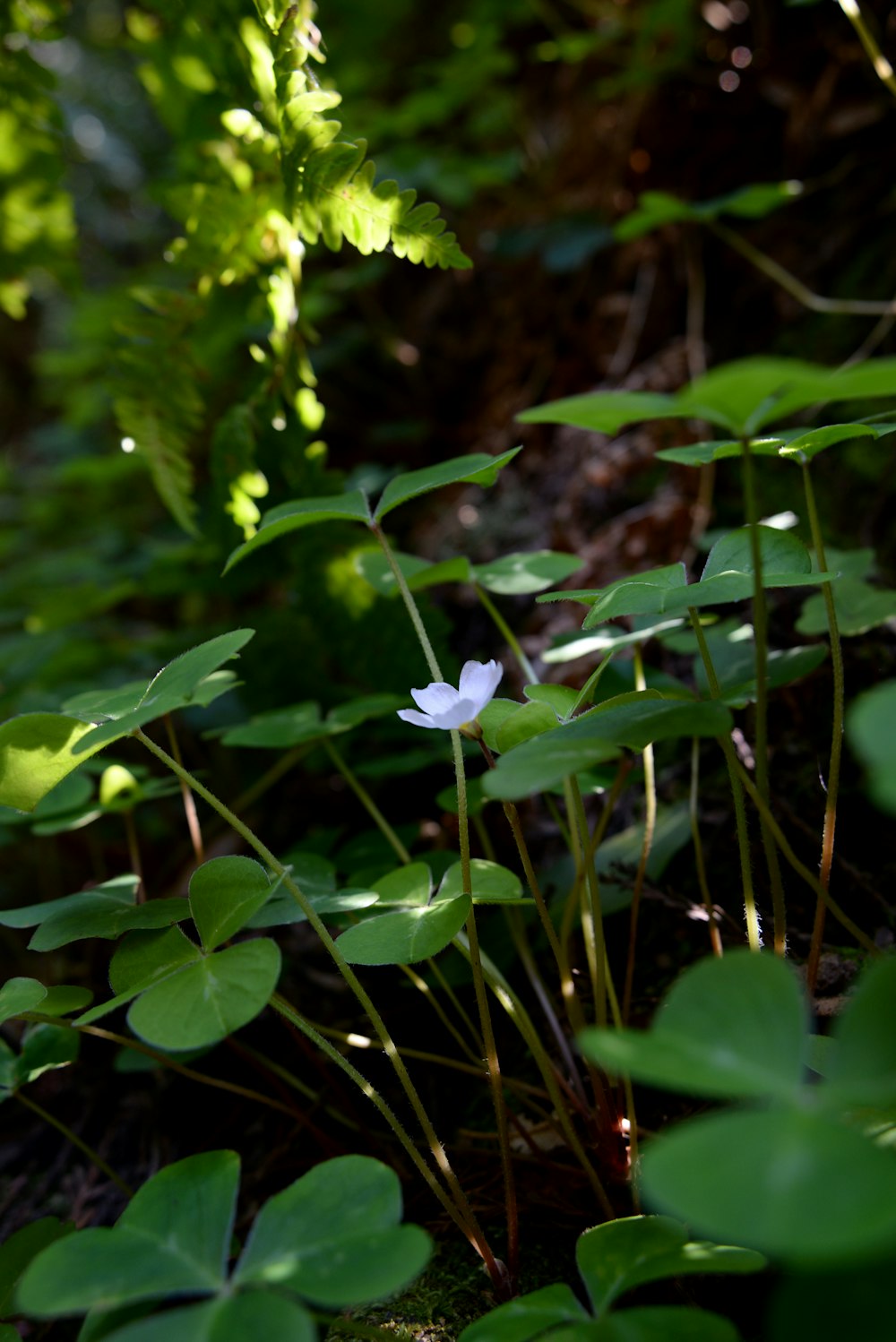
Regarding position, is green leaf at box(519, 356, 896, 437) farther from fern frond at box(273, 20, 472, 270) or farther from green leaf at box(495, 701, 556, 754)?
fern frond at box(273, 20, 472, 270)

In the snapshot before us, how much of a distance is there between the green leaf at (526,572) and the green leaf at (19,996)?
80cm

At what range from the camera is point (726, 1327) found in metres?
0.61

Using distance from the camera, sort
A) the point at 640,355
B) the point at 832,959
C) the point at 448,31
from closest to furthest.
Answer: the point at 832,959 → the point at 640,355 → the point at 448,31

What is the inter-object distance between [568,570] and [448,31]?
356 centimetres

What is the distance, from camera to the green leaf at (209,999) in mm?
736

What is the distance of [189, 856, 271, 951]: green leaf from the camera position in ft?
2.93

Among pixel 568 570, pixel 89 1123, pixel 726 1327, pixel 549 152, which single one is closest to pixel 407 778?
pixel 568 570

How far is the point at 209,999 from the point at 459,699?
0.38 m

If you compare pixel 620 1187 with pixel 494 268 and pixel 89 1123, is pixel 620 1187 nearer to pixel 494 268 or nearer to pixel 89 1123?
pixel 89 1123

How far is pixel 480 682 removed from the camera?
0.92 m

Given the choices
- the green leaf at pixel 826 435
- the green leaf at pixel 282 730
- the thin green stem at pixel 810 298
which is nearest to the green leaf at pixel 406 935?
the green leaf at pixel 282 730

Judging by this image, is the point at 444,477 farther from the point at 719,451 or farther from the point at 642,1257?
the point at 642,1257

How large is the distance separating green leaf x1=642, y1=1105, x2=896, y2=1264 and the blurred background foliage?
3.68ft

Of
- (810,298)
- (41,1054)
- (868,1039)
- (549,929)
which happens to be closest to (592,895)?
(549,929)
